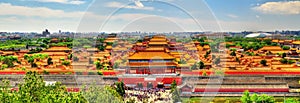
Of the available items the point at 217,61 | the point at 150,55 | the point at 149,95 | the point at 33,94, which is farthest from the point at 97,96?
the point at 150,55

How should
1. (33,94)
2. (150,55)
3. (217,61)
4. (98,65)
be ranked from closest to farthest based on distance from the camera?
(33,94), (217,61), (150,55), (98,65)

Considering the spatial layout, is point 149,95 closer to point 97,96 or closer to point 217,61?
point 217,61

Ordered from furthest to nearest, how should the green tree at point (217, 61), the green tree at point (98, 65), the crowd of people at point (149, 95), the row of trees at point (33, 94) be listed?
the green tree at point (98, 65) < the green tree at point (217, 61) < the crowd of people at point (149, 95) < the row of trees at point (33, 94)

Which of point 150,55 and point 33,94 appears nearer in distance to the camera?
point 33,94

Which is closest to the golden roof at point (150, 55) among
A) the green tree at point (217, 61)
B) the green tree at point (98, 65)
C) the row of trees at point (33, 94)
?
the green tree at point (98, 65)

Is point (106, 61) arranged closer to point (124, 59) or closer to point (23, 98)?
point (124, 59)

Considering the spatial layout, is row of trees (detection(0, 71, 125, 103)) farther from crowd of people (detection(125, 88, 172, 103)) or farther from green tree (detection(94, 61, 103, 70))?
green tree (detection(94, 61, 103, 70))

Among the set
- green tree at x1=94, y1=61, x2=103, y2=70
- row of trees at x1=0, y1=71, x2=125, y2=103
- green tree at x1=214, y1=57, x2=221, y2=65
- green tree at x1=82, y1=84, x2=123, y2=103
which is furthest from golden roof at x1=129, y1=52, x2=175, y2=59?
row of trees at x1=0, y1=71, x2=125, y2=103

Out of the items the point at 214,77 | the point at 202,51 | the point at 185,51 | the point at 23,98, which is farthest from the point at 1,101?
the point at 202,51

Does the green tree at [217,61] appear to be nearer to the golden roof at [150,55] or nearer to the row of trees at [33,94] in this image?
the golden roof at [150,55]

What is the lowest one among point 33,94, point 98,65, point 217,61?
point 98,65

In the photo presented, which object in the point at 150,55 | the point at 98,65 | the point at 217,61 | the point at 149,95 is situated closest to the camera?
the point at 149,95
